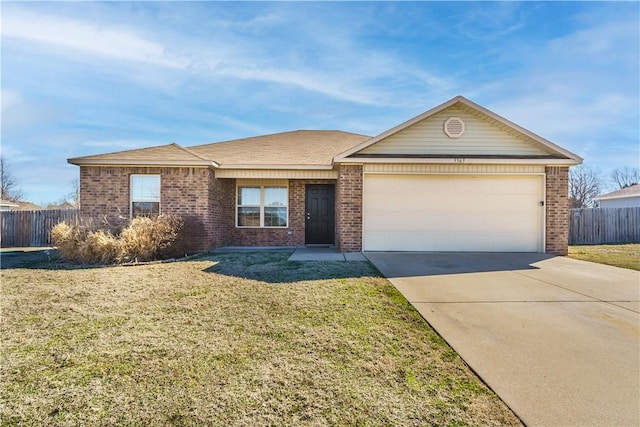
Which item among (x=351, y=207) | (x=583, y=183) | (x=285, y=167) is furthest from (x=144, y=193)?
(x=583, y=183)

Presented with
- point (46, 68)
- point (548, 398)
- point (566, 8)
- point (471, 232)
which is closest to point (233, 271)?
point (548, 398)

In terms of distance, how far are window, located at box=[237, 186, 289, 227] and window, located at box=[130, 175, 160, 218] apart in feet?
9.51

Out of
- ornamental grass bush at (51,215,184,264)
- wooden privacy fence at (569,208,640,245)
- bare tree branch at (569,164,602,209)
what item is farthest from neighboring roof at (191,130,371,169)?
bare tree branch at (569,164,602,209)

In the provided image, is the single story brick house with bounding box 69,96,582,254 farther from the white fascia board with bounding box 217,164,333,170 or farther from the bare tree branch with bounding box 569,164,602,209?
the bare tree branch with bounding box 569,164,602,209

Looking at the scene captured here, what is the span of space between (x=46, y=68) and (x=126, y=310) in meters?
8.99

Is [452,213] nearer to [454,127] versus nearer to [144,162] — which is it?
[454,127]

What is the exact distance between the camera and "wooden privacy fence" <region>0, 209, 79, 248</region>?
13.3m

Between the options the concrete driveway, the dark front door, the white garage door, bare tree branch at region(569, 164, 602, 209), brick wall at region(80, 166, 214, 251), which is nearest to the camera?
the concrete driveway

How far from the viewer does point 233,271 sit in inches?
270

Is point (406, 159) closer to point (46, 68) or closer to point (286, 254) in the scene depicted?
point (286, 254)

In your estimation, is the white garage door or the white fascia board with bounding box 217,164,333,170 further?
the white fascia board with bounding box 217,164,333,170

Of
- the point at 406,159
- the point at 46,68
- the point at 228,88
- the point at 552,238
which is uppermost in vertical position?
the point at 228,88

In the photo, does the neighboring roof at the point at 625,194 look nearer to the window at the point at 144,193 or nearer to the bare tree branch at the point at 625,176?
the bare tree branch at the point at 625,176

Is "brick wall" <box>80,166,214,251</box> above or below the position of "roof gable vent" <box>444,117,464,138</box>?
below
